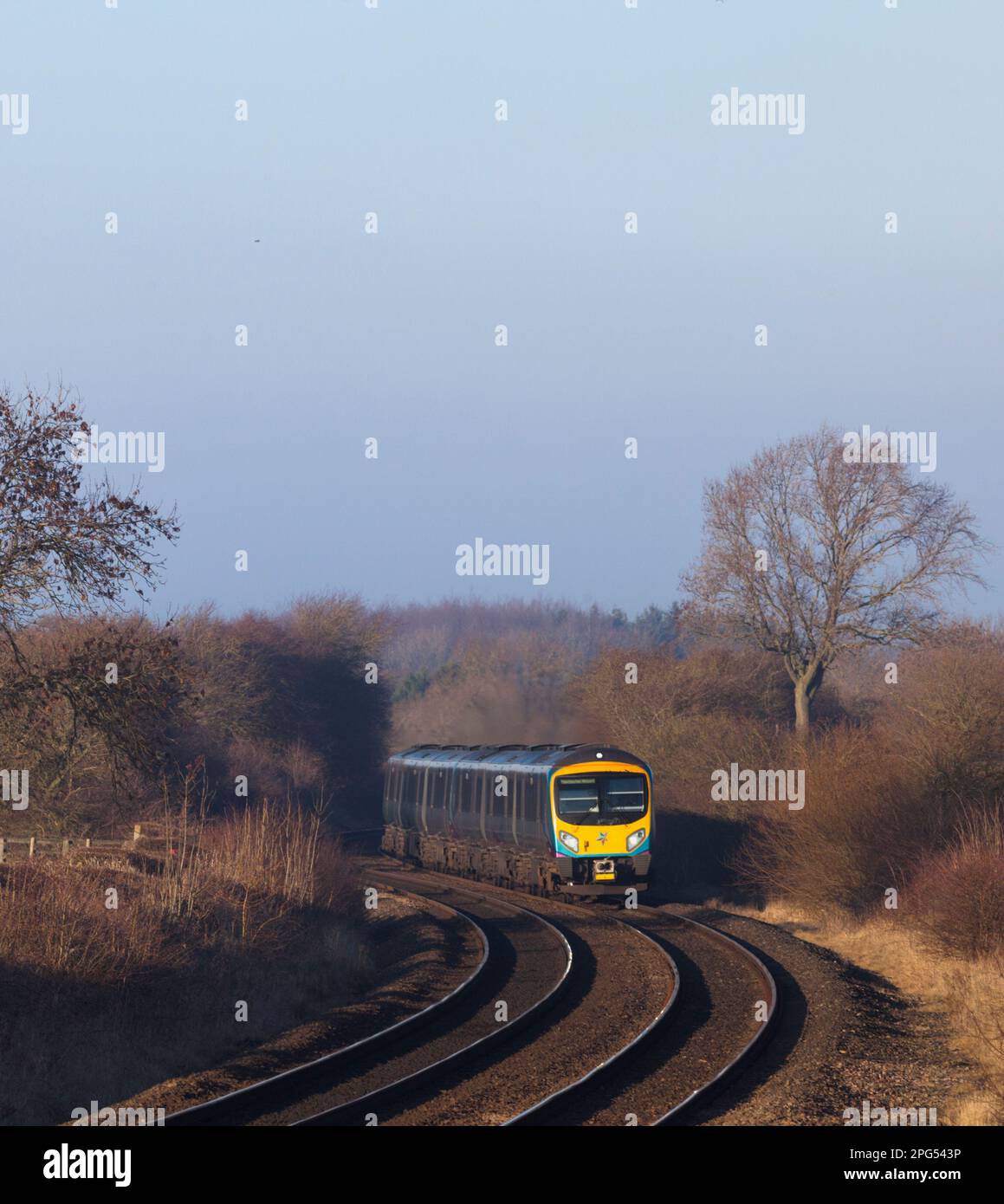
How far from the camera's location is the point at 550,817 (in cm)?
2595

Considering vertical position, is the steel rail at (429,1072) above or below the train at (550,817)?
below

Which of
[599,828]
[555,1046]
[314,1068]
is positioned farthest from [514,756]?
[314,1068]

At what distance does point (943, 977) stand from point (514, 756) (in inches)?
516

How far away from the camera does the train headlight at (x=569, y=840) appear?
2588 centimetres

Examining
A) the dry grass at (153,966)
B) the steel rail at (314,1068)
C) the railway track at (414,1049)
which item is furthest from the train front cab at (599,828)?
the steel rail at (314,1068)

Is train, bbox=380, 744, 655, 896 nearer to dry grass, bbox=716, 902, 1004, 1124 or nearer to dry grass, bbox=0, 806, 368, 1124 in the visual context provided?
dry grass, bbox=716, 902, 1004, 1124

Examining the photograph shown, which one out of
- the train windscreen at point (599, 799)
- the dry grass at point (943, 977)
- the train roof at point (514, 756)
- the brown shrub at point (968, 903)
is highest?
the train roof at point (514, 756)

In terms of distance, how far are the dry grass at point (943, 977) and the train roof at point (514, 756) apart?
504 cm

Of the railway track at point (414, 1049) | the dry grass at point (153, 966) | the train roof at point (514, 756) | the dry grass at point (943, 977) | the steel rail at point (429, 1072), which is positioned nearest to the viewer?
the steel rail at point (429, 1072)

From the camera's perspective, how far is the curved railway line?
35.7 feet

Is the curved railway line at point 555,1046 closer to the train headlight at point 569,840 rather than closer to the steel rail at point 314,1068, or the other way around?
the steel rail at point 314,1068

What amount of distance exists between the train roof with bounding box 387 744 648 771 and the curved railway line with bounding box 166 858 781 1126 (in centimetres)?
538
